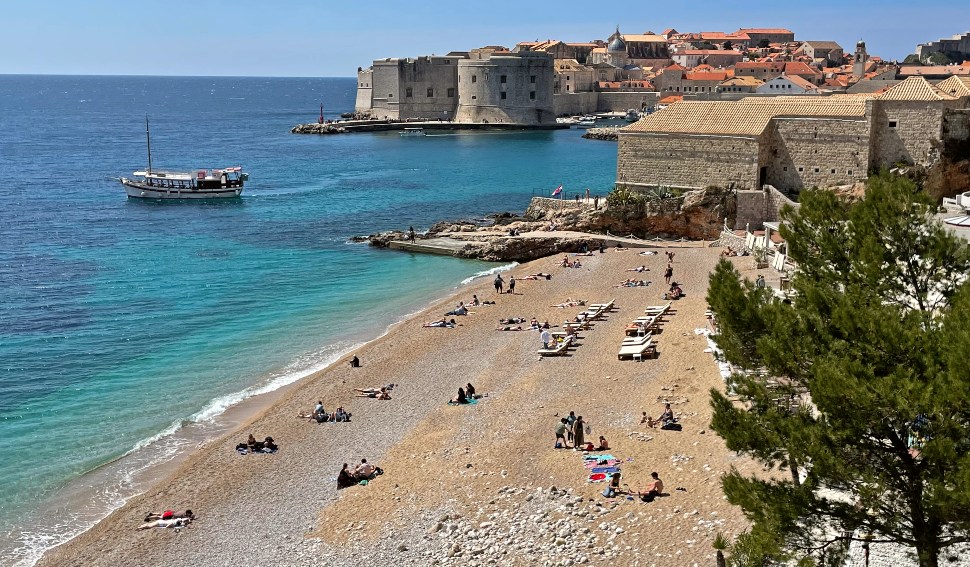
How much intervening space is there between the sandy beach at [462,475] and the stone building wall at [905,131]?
10949 mm

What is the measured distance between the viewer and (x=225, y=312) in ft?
89.1

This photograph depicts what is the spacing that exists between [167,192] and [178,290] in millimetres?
23134

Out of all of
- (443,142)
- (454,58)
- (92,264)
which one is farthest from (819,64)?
(92,264)

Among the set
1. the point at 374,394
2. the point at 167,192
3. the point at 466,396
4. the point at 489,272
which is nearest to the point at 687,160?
the point at 489,272

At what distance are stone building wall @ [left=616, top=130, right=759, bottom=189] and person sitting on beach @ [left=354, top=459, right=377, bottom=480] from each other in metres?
19.7

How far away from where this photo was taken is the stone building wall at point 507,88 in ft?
306

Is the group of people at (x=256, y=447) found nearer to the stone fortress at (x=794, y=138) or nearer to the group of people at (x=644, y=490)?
the group of people at (x=644, y=490)

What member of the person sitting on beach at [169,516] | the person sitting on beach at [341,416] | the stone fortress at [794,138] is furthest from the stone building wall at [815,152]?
the person sitting on beach at [169,516]

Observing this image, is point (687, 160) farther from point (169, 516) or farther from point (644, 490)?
point (169, 516)

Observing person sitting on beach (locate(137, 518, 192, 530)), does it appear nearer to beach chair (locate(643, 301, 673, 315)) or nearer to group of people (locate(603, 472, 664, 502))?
group of people (locate(603, 472, 664, 502))

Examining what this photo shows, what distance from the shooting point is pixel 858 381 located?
24.6 ft

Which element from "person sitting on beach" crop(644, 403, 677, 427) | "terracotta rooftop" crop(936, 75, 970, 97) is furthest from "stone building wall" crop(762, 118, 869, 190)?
"person sitting on beach" crop(644, 403, 677, 427)

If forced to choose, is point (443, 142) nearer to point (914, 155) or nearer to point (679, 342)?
point (914, 155)

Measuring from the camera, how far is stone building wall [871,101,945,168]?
92.5ft
